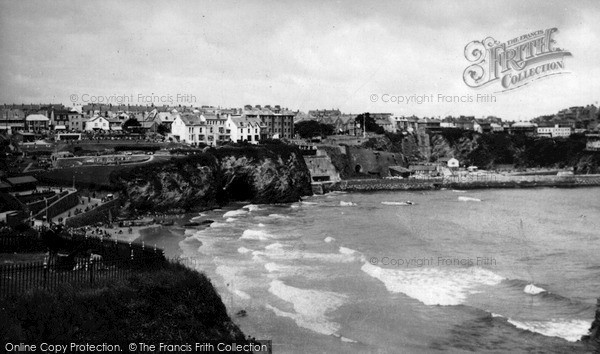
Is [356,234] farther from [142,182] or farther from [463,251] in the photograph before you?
[142,182]

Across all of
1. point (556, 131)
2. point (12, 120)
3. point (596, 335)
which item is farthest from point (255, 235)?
point (556, 131)

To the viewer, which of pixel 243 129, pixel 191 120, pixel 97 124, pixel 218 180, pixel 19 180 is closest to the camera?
pixel 19 180

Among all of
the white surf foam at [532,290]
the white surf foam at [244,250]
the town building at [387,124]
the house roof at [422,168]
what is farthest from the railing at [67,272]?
the town building at [387,124]

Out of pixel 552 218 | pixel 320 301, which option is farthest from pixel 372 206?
pixel 320 301

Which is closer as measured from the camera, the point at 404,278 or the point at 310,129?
the point at 404,278

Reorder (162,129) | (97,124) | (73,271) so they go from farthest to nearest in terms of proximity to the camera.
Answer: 1. (162,129)
2. (97,124)
3. (73,271)

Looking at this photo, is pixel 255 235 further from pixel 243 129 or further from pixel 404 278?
pixel 243 129
